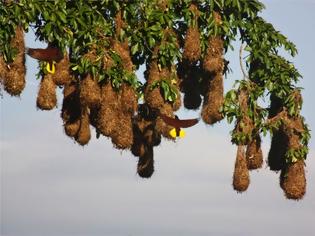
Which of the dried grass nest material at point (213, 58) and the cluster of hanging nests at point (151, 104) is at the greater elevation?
the dried grass nest material at point (213, 58)

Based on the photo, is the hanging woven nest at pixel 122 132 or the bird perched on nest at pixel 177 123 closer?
the hanging woven nest at pixel 122 132

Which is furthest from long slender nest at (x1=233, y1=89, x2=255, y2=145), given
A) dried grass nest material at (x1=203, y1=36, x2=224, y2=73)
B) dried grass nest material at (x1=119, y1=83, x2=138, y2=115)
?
dried grass nest material at (x1=119, y1=83, x2=138, y2=115)

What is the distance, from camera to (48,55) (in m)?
12.8

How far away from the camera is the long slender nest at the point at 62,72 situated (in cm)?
1292

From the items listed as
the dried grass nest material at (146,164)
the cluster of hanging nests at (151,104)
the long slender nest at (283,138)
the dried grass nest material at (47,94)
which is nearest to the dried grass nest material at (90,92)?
the cluster of hanging nests at (151,104)

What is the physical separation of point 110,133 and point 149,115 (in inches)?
86.3

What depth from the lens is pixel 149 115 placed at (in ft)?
47.5

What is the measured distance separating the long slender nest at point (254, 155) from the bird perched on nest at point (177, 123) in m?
1.65

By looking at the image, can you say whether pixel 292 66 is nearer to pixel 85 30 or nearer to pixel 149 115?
pixel 149 115

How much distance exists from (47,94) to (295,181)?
4815 mm

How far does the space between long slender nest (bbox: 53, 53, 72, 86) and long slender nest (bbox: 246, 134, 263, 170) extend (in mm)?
3623

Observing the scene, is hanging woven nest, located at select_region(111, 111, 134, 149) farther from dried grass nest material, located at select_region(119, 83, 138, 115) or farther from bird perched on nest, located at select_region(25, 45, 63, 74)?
bird perched on nest, located at select_region(25, 45, 63, 74)

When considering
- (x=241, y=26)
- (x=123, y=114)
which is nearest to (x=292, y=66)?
(x=241, y=26)

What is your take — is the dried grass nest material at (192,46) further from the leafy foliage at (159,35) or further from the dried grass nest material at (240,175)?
the dried grass nest material at (240,175)
